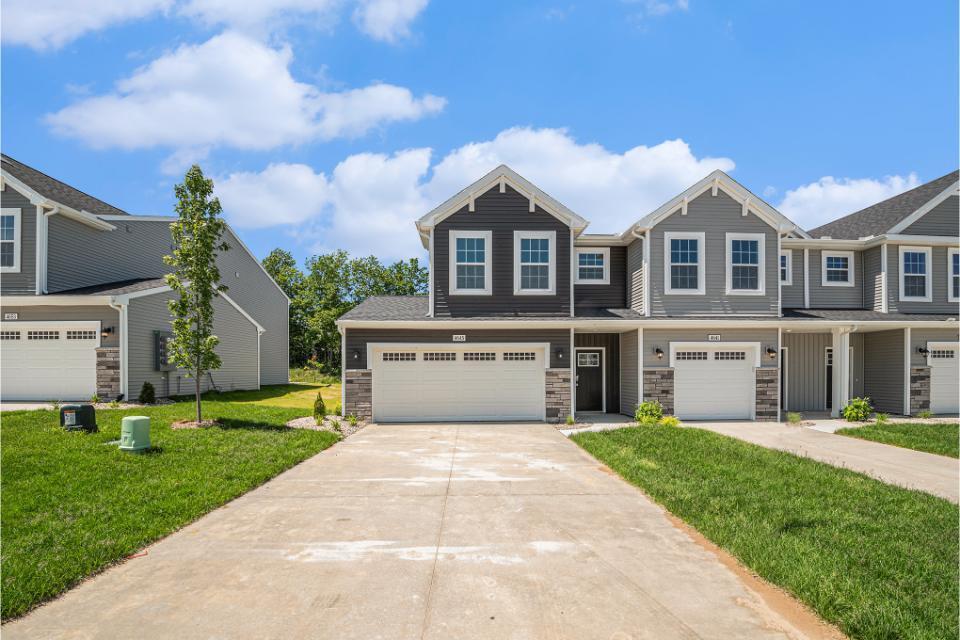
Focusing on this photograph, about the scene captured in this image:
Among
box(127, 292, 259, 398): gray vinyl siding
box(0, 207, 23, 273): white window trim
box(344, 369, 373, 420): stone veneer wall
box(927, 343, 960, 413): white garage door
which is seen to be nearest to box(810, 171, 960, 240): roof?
box(927, 343, 960, 413): white garage door

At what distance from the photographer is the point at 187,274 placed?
40.4 feet

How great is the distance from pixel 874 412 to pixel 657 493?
13.7 m

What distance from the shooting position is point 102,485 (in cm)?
700

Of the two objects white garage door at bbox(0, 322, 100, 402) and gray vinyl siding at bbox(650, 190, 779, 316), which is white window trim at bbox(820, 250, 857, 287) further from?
white garage door at bbox(0, 322, 100, 402)

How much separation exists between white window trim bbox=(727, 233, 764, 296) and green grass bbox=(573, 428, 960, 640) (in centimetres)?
689

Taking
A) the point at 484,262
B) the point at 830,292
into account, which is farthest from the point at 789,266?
Result: the point at 484,262

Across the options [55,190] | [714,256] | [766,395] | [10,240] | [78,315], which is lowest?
[766,395]

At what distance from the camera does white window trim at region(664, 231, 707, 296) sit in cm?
1520

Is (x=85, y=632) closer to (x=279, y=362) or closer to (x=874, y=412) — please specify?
(x=874, y=412)

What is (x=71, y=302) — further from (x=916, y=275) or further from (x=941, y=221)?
(x=941, y=221)

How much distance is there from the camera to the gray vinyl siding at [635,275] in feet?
51.2

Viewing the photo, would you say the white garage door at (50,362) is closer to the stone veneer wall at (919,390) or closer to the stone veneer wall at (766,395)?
the stone veneer wall at (766,395)

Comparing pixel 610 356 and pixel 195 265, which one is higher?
pixel 195 265

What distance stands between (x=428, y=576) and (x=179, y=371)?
678 inches
